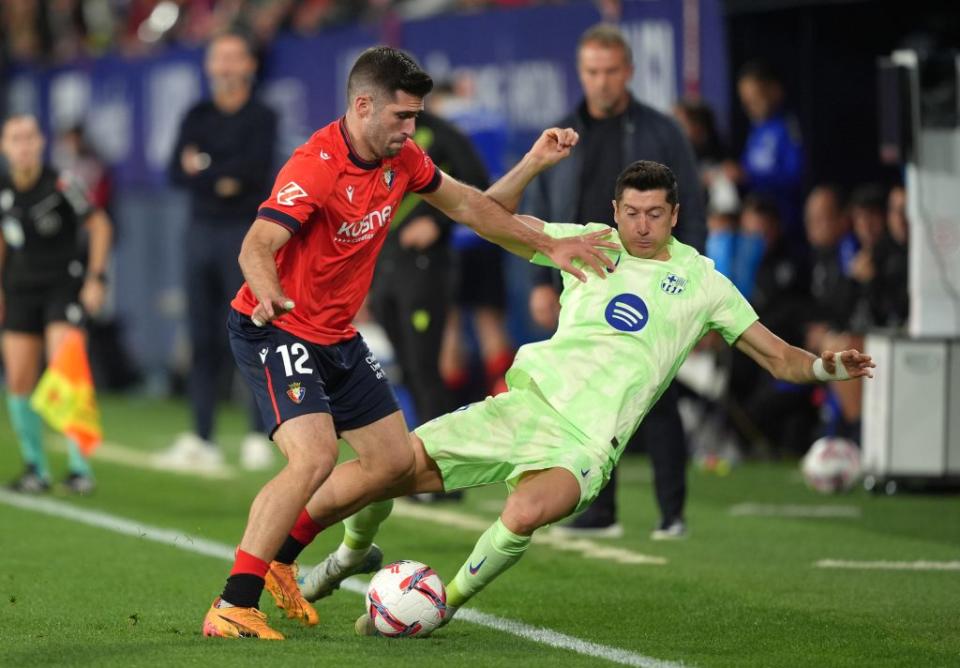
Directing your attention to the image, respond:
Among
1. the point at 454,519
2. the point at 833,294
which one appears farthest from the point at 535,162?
the point at 833,294

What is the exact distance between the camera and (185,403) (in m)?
18.8

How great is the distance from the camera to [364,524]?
729 centimetres

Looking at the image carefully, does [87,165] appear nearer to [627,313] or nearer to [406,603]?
[627,313]

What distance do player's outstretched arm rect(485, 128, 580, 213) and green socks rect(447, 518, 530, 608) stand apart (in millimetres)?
1384

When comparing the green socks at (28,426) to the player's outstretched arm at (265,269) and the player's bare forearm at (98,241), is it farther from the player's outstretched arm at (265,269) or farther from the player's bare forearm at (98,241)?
the player's outstretched arm at (265,269)

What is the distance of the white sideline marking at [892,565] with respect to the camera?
860cm

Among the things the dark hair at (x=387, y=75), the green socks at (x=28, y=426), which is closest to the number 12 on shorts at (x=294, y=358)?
the dark hair at (x=387, y=75)

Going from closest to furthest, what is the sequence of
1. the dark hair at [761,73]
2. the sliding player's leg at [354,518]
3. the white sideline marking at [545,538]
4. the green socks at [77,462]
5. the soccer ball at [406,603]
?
the soccer ball at [406,603] → the sliding player's leg at [354,518] → the white sideline marking at [545,538] → the green socks at [77,462] → the dark hair at [761,73]

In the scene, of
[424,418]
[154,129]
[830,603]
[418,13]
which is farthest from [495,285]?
[830,603]

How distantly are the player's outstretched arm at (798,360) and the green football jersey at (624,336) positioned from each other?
0.07 meters

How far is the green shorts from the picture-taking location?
693 centimetres

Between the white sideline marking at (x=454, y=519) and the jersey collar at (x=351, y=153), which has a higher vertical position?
the jersey collar at (x=351, y=153)

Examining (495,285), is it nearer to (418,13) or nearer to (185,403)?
(418,13)

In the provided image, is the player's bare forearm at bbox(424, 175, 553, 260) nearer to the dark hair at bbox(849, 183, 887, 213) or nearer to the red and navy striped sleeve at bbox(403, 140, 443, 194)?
the red and navy striped sleeve at bbox(403, 140, 443, 194)
